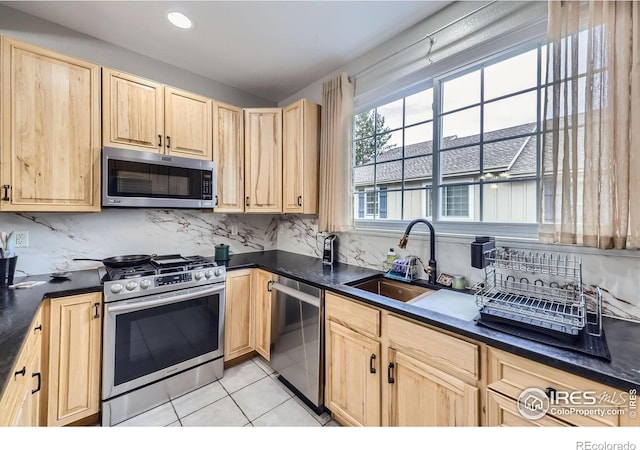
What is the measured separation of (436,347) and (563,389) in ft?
1.44

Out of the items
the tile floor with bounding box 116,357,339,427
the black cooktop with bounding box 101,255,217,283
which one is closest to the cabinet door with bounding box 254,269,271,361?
the tile floor with bounding box 116,357,339,427

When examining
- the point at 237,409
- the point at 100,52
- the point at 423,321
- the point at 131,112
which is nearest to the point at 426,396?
the point at 423,321

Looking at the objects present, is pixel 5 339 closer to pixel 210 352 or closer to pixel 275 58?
pixel 210 352

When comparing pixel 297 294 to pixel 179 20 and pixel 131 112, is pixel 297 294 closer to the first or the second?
pixel 131 112

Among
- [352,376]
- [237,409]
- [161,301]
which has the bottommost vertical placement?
[237,409]

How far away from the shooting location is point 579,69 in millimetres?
1245

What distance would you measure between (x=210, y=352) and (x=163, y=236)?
116cm

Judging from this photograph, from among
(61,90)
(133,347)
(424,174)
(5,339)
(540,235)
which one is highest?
(61,90)

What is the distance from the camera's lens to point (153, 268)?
6.68 ft

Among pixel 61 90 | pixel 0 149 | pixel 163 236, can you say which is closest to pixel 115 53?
pixel 61 90

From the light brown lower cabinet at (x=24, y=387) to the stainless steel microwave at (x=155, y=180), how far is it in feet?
3.02

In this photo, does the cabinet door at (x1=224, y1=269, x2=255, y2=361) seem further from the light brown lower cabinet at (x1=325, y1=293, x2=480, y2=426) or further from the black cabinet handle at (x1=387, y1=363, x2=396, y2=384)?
the black cabinet handle at (x1=387, y1=363, x2=396, y2=384)

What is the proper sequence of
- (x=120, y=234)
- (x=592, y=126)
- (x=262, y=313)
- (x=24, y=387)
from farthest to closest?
1. (x=262, y=313)
2. (x=120, y=234)
3. (x=592, y=126)
4. (x=24, y=387)

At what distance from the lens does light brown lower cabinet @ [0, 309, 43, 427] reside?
2.62ft
